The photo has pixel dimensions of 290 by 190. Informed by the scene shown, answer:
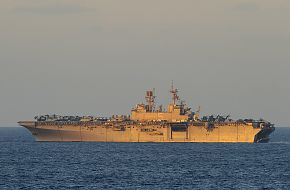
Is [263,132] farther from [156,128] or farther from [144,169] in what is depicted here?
[144,169]

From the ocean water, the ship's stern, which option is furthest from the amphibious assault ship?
the ocean water

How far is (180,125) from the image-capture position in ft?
482

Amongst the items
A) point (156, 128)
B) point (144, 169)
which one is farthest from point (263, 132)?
point (144, 169)

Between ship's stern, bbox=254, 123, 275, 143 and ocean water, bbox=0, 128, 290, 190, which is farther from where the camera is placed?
ship's stern, bbox=254, 123, 275, 143

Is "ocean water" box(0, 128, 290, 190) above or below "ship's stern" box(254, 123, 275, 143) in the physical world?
below

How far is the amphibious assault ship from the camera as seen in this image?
5768 inches

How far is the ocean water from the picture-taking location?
236 ft

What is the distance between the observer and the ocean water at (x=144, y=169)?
72000mm

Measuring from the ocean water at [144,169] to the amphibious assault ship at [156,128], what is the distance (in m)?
17.1

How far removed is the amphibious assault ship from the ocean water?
17.1 meters

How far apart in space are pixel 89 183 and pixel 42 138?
8274cm

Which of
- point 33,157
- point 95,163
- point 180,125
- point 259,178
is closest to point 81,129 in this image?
point 180,125

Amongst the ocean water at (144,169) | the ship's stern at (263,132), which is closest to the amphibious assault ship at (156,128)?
the ship's stern at (263,132)

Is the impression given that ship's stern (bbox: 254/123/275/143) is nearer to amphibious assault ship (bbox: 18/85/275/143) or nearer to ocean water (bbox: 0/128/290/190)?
amphibious assault ship (bbox: 18/85/275/143)
